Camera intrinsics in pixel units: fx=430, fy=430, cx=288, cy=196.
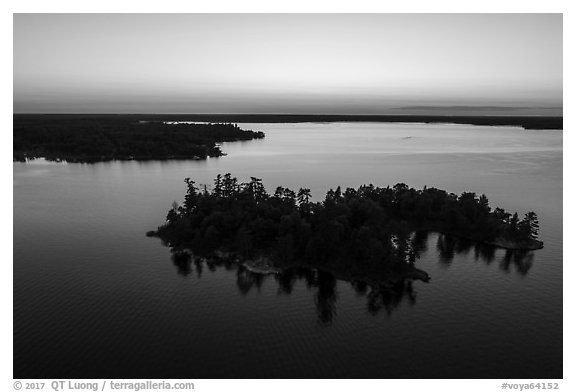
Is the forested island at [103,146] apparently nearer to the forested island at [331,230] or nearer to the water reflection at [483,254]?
the forested island at [331,230]

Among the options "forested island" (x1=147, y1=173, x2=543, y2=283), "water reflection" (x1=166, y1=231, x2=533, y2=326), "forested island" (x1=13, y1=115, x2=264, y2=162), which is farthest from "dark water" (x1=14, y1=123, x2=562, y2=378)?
"forested island" (x1=13, y1=115, x2=264, y2=162)

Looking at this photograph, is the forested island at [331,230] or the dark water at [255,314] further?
the forested island at [331,230]

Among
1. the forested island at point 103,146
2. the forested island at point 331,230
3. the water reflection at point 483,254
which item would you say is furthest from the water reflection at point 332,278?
the forested island at point 103,146

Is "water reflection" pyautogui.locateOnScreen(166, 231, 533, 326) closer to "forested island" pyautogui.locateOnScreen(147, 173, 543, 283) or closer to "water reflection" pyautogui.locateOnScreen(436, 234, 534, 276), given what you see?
"water reflection" pyautogui.locateOnScreen(436, 234, 534, 276)

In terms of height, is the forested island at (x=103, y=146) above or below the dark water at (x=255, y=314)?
above

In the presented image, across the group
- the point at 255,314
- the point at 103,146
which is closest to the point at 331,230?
the point at 255,314

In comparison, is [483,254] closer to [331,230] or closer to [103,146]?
[331,230]

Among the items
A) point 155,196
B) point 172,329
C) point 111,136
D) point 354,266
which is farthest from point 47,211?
point 111,136
